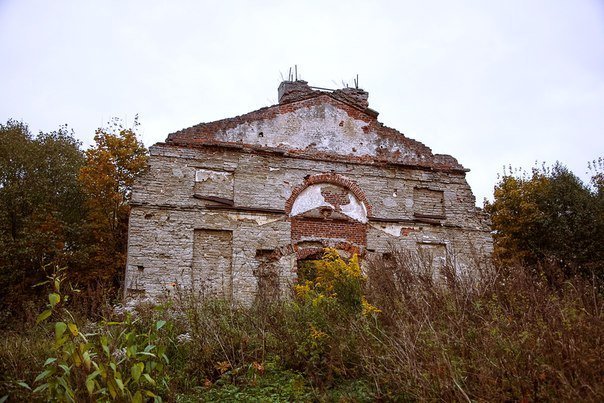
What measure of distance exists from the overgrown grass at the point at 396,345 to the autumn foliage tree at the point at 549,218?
1313 centimetres

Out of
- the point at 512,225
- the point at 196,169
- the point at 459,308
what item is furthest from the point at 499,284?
the point at 512,225

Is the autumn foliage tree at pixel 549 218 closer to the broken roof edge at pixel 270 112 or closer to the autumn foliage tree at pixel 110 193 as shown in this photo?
the broken roof edge at pixel 270 112

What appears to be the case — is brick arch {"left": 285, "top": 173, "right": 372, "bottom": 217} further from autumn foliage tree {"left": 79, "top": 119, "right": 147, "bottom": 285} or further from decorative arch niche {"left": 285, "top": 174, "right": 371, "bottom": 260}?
autumn foliage tree {"left": 79, "top": 119, "right": 147, "bottom": 285}

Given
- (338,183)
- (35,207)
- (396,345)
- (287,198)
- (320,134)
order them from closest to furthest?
(396,345) → (287,198) → (338,183) → (320,134) → (35,207)

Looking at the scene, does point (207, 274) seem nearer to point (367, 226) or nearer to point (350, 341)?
point (367, 226)

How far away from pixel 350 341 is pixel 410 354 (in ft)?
4.56

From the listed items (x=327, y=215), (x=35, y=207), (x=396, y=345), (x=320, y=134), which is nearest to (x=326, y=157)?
(x=320, y=134)

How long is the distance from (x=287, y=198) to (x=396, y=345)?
9222 mm

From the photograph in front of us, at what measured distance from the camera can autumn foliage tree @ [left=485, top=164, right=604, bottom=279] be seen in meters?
19.9

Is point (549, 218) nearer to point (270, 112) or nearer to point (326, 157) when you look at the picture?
point (326, 157)

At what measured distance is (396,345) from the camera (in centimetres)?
560

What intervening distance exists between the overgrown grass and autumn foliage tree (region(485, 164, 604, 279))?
13126 millimetres

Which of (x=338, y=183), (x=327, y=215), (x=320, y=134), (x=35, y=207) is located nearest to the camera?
(x=327, y=215)

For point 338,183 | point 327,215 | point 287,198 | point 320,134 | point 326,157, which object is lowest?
point 327,215
